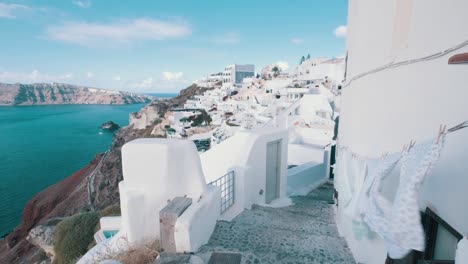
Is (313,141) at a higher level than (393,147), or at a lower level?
lower

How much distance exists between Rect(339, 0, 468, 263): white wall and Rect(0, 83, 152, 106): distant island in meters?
213

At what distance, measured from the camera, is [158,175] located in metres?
4.60

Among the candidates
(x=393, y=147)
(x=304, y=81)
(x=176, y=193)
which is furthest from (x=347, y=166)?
(x=304, y=81)

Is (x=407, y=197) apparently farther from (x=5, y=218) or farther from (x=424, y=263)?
(x=5, y=218)

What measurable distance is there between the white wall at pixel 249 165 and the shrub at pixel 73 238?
629 cm

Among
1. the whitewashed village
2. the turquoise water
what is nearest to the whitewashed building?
the turquoise water

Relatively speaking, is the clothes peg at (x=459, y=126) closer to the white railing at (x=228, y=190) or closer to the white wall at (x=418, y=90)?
the white wall at (x=418, y=90)

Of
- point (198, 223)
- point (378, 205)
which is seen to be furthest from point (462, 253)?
point (198, 223)

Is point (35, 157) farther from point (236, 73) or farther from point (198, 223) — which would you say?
point (236, 73)

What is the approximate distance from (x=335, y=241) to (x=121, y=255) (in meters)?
4.29

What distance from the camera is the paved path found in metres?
4.39

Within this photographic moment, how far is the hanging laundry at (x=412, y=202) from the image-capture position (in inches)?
76.7

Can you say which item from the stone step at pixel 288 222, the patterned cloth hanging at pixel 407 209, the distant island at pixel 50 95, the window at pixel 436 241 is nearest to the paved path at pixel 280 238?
the stone step at pixel 288 222

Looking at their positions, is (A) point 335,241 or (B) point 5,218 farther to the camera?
(B) point 5,218
